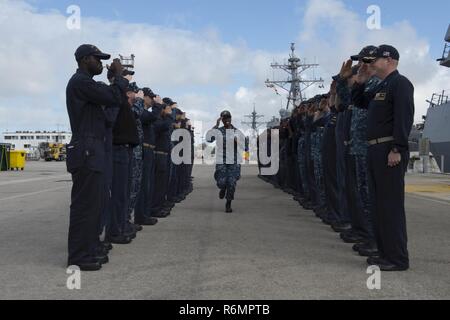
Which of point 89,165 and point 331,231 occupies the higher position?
point 89,165

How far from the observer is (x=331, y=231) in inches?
299

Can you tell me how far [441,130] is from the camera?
86.2 feet

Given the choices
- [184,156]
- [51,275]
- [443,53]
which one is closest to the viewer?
[51,275]

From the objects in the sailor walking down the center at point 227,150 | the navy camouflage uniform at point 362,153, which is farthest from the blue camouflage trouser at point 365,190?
the sailor walking down the center at point 227,150

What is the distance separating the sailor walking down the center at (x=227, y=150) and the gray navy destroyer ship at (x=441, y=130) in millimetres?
17943

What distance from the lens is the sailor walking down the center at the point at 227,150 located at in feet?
33.3

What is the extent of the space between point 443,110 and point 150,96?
2240cm

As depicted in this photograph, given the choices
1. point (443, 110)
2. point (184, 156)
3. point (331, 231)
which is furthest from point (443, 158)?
point (331, 231)

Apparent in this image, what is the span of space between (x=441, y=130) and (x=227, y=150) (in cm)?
1930

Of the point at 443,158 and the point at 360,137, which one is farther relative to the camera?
the point at 443,158

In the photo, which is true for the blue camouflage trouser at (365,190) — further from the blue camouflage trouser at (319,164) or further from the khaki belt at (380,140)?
the blue camouflage trouser at (319,164)

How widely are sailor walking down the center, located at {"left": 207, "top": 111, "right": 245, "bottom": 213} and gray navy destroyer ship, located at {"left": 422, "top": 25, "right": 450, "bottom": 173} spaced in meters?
17.9
